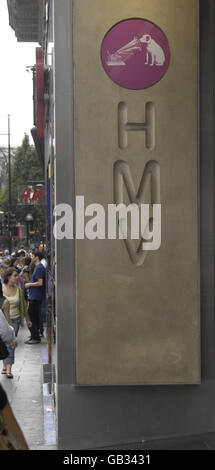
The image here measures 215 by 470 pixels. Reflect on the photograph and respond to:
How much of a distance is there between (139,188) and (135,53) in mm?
1323

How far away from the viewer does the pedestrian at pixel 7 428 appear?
2.67 meters

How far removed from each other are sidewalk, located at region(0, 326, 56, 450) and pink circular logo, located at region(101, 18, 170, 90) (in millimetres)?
3672

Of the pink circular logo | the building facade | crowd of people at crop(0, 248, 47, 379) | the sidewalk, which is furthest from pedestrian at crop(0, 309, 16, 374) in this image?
crowd of people at crop(0, 248, 47, 379)

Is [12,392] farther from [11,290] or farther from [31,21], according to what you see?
[31,21]

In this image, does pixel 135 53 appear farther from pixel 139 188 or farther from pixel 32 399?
pixel 32 399

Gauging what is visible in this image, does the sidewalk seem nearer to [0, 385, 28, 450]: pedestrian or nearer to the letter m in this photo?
the letter m

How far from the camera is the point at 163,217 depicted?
7.18 m

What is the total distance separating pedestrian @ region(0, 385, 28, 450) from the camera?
2668mm

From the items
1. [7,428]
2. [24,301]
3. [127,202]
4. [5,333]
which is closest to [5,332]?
[5,333]

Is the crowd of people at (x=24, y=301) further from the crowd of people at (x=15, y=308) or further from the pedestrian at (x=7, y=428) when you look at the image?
the pedestrian at (x=7, y=428)

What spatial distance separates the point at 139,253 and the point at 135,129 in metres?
1.22

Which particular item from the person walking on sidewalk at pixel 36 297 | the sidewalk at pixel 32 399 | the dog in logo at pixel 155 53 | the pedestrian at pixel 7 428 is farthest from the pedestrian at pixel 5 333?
the person walking on sidewalk at pixel 36 297

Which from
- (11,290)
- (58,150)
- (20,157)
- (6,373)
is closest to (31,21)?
(11,290)

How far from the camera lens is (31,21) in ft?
88.3
